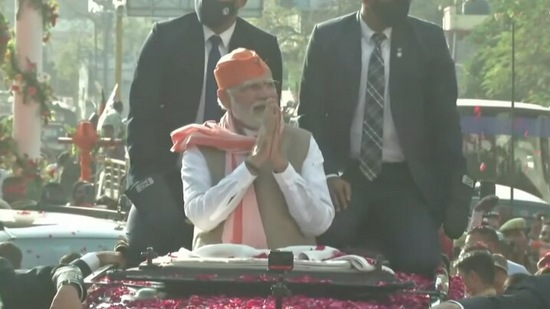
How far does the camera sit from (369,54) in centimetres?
853

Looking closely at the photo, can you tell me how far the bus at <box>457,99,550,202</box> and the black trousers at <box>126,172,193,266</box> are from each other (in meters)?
22.6

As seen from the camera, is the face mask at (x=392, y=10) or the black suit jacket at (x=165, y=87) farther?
the black suit jacket at (x=165, y=87)

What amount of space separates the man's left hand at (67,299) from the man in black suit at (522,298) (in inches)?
54.3

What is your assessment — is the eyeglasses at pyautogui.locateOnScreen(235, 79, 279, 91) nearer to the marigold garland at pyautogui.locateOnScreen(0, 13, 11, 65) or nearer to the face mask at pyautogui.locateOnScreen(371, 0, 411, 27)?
the face mask at pyautogui.locateOnScreen(371, 0, 411, 27)

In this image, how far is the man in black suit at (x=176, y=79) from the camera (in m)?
8.61

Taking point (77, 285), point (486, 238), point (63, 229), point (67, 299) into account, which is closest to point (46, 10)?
point (486, 238)

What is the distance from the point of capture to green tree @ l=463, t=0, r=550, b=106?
1646 inches

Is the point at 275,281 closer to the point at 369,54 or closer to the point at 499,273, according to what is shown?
the point at 369,54

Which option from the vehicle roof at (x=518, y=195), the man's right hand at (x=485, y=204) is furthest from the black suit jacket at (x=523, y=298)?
the vehicle roof at (x=518, y=195)

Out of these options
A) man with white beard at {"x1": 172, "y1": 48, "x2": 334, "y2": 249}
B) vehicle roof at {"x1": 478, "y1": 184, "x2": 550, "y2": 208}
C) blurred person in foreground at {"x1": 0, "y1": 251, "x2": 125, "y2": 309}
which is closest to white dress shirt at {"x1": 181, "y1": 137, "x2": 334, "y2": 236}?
man with white beard at {"x1": 172, "y1": 48, "x2": 334, "y2": 249}

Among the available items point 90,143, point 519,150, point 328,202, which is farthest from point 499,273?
point 519,150

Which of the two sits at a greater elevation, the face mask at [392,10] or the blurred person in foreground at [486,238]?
the face mask at [392,10]

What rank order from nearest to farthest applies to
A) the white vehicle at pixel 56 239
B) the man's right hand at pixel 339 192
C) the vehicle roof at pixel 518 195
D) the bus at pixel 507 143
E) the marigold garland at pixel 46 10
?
the man's right hand at pixel 339 192, the white vehicle at pixel 56 239, the marigold garland at pixel 46 10, the vehicle roof at pixel 518 195, the bus at pixel 507 143

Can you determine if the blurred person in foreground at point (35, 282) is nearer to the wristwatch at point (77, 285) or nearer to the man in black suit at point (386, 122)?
the wristwatch at point (77, 285)
